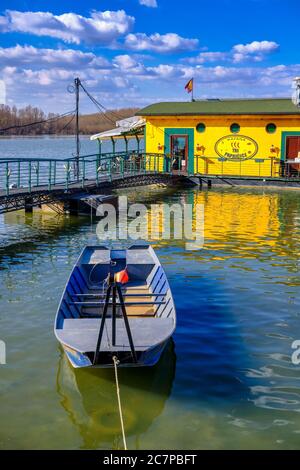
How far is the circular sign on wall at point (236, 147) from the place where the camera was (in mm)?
33469

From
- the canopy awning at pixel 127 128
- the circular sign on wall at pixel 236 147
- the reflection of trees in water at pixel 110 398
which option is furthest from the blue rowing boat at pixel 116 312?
the canopy awning at pixel 127 128

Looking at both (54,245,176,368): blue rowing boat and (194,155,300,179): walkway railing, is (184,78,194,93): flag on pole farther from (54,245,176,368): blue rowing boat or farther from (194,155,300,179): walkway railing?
(54,245,176,368): blue rowing boat

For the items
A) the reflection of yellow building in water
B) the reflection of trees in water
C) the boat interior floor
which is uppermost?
the reflection of yellow building in water

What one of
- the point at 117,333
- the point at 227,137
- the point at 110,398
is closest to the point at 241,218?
the point at 227,137

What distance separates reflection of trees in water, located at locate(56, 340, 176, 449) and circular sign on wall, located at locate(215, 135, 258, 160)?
2638 cm

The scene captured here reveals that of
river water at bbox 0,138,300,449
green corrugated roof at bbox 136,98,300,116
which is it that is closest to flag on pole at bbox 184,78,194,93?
green corrugated roof at bbox 136,98,300,116

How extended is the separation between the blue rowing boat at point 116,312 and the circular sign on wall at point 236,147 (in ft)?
70.9

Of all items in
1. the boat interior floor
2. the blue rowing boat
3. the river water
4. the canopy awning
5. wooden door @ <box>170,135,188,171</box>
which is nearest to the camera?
the river water

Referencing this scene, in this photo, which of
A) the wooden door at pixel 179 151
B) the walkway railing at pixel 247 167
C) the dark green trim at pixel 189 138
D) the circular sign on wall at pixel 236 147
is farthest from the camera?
the wooden door at pixel 179 151

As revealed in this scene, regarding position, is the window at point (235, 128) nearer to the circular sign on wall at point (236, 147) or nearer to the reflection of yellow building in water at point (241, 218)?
the circular sign on wall at point (236, 147)

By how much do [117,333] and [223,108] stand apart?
28.1 meters

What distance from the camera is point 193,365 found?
864 cm

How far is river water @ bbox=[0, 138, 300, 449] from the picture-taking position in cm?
673
